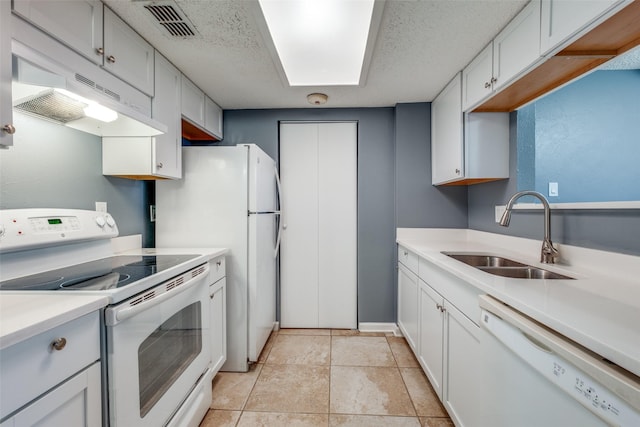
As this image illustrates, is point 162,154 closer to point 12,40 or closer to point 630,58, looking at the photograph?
point 12,40

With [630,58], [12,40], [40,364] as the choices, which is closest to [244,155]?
[12,40]

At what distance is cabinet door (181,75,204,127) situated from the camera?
1896 millimetres

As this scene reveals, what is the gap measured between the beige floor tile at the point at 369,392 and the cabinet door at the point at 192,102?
2.18 meters

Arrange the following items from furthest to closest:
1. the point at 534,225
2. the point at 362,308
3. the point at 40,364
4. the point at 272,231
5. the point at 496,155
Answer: the point at 362,308 < the point at 272,231 < the point at 496,155 < the point at 534,225 < the point at 40,364

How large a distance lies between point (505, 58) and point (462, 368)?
1600 millimetres

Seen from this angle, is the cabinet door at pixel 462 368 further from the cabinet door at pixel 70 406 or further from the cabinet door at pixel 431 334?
the cabinet door at pixel 70 406

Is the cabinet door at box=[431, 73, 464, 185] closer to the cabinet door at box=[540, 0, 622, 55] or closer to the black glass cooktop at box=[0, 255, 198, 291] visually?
the cabinet door at box=[540, 0, 622, 55]

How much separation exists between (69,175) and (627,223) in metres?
2.65

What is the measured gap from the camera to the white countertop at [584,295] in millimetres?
573

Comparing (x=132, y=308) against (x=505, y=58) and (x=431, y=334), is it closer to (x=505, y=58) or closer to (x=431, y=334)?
(x=431, y=334)

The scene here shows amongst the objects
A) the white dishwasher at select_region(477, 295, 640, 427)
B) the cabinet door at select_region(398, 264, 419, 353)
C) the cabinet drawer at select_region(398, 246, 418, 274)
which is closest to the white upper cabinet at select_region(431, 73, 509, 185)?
the cabinet drawer at select_region(398, 246, 418, 274)

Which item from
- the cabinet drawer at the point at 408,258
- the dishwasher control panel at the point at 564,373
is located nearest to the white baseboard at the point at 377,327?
the cabinet drawer at the point at 408,258

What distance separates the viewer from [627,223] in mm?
1084

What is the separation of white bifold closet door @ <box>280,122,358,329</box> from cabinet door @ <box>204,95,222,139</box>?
656 millimetres
